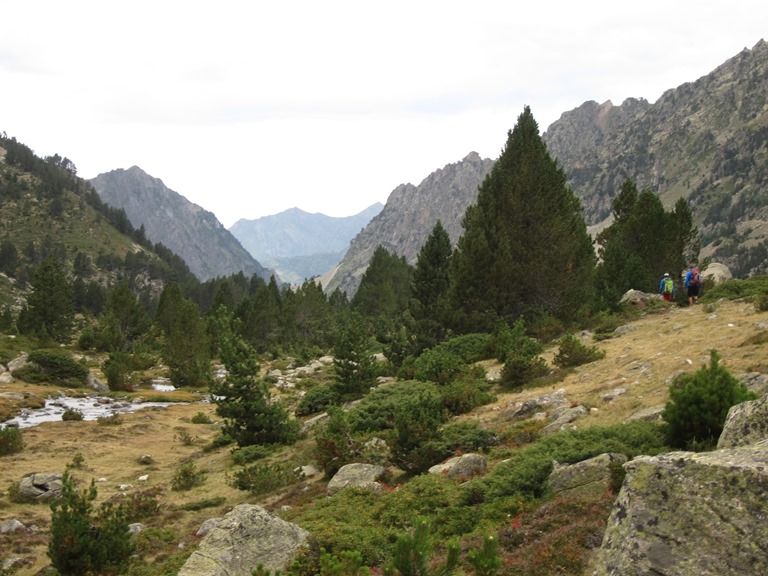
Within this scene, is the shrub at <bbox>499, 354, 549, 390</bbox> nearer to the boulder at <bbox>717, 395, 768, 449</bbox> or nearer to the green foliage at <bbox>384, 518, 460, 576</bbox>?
the boulder at <bbox>717, 395, 768, 449</bbox>

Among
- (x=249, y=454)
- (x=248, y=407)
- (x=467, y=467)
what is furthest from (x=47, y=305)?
(x=467, y=467)

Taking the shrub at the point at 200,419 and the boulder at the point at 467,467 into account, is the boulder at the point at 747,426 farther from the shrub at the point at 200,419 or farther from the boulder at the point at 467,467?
the shrub at the point at 200,419

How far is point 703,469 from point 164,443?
26934 millimetres

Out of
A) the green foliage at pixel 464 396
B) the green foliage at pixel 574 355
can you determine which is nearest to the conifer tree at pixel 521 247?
the green foliage at pixel 574 355

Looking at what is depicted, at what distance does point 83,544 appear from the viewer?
34.7 feet

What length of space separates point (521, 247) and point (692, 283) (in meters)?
9.13

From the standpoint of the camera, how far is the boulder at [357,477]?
43.9ft

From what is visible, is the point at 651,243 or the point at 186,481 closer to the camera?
the point at 186,481

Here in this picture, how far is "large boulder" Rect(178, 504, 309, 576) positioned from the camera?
849cm

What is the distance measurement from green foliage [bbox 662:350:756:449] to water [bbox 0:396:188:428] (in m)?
30.6

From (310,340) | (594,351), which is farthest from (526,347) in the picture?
(310,340)

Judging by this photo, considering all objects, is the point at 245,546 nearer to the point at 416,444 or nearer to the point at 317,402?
the point at 416,444

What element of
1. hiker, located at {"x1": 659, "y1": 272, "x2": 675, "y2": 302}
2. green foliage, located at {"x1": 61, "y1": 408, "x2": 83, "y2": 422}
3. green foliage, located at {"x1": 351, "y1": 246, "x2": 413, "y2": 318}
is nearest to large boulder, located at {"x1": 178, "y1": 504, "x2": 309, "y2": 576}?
Answer: green foliage, located at {"x1": 61, "y1": 408, "x2": 83, "y2": 422}

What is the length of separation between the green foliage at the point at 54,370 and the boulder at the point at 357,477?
115 ft
